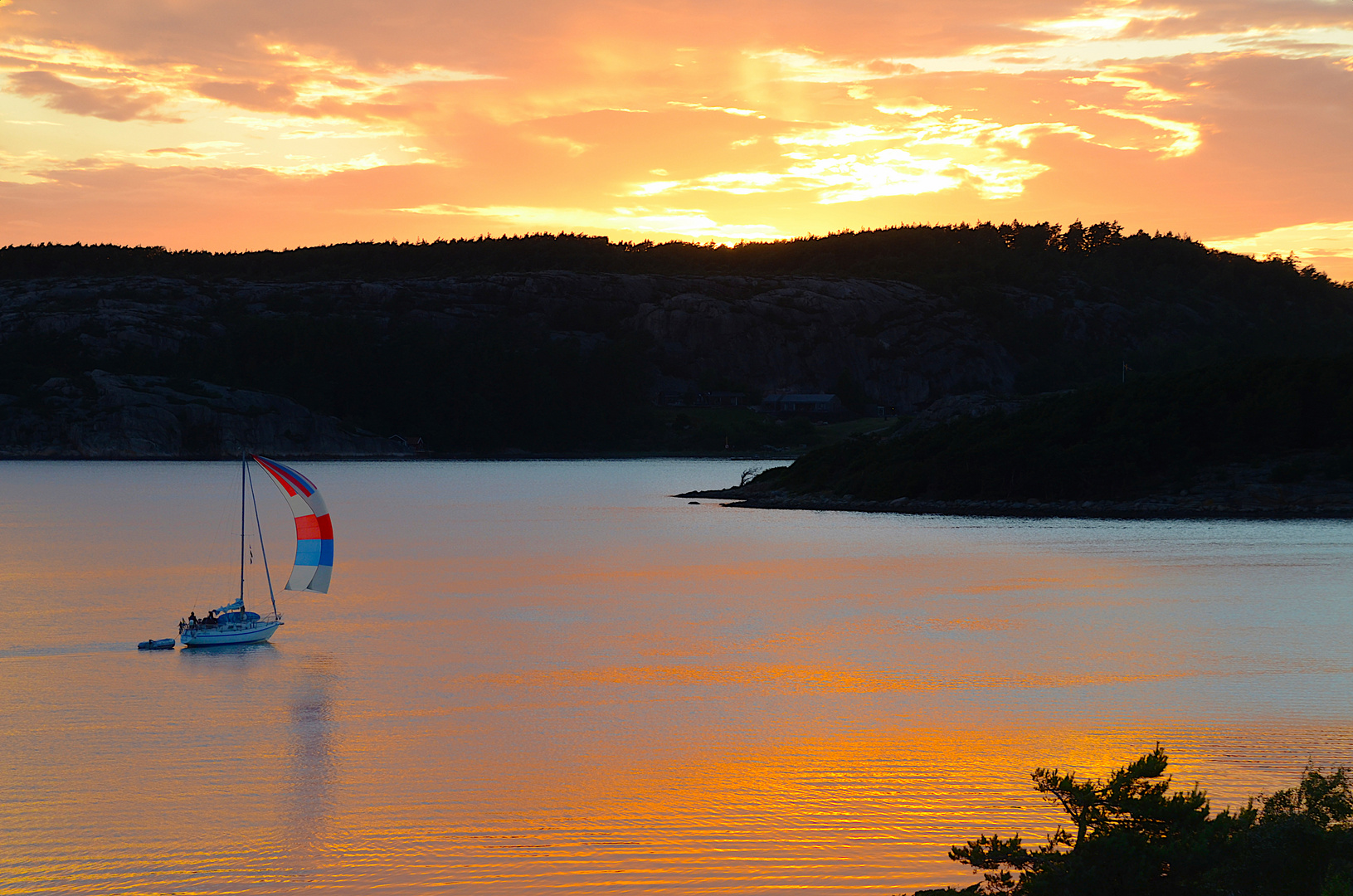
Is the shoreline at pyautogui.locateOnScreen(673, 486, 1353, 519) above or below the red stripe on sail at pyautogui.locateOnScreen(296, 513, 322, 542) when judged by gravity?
below

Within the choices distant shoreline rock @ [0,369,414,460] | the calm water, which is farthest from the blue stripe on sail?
distant shoreline rock @ [0,369,414,460]

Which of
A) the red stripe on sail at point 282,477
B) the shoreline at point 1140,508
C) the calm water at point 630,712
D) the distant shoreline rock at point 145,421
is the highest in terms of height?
the distant shoreline rock at point 145,421

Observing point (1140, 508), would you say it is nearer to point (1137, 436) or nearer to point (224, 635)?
point (1137, 436)

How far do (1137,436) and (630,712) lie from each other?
212ft

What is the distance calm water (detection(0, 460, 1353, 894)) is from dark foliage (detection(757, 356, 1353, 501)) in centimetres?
2352

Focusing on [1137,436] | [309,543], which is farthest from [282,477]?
[1137,436]

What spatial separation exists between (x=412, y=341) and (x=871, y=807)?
604 feet

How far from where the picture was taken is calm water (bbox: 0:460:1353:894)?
15195 millimetres

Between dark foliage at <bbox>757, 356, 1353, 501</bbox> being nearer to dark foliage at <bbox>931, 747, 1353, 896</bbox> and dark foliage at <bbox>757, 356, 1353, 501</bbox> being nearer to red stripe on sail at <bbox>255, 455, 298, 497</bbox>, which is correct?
red stripe on sail at <bbox>255, 455, 298, 497</bbox>

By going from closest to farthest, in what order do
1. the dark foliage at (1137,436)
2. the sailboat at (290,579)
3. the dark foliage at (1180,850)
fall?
A: the dark foliage at (1180,850)
the sailboat at (290,579)
the dark foliage at (1137,436)

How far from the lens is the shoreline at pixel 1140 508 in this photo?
74.6 meters

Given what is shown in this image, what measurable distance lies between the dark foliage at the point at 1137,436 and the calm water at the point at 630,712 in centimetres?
2352

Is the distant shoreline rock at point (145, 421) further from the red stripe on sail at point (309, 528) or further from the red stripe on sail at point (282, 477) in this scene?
the red stripe on sail at point (309, 528)

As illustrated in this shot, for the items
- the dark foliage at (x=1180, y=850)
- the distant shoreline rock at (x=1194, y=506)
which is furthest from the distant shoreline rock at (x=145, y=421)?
the dark foliage at (x=1180, y=850)
